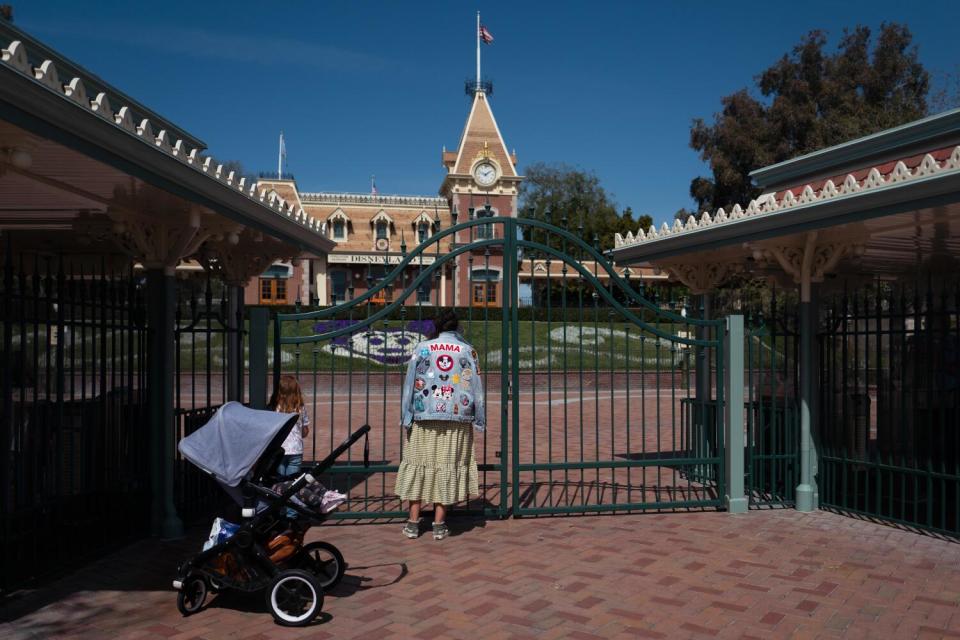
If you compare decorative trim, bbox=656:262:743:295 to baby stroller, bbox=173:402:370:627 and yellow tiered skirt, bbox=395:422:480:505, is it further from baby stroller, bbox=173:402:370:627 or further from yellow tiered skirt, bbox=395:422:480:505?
baby stroller, bbox=173:402:370:627

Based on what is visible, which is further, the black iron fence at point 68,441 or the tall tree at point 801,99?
the tall tree at point 801,99

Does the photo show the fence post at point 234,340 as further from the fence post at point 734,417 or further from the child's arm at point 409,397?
the fence post at point 734,417

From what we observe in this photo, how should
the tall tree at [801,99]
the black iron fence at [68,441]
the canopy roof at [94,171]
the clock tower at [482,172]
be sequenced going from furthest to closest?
the clock tower at [482,172] → the tall tree at [801,99] → the black iron fence at [68,441] → the canopy roof at [94,171]

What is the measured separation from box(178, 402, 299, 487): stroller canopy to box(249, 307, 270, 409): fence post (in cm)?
201

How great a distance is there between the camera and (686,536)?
22.1 feet

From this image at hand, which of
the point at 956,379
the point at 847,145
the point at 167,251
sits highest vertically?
the point at 847,145

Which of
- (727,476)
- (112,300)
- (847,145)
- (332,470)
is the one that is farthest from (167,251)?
(847,145)

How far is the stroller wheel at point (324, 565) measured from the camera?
4.96 m

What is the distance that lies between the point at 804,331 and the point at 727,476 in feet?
5.39

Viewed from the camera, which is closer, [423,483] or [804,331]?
[423,483]

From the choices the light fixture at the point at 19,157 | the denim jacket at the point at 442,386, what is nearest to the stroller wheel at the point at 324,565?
the denim jacket at the point at 442,386

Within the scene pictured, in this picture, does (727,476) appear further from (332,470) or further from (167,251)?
(167,251)

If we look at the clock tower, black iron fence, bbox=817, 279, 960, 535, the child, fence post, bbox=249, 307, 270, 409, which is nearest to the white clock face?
the clock tower

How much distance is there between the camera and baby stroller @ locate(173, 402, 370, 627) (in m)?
4.62
